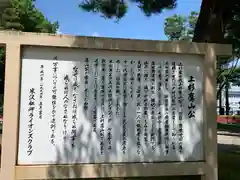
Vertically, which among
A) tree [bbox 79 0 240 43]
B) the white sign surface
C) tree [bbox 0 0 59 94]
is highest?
tree [bbox 0 0 59 94]

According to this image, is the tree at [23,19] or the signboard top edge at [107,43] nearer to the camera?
the signboard top edge at [107,43]

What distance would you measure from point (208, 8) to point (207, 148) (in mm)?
2932

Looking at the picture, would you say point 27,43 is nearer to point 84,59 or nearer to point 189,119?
point 84,59

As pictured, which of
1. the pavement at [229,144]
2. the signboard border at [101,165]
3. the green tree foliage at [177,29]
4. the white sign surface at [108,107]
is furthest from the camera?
the green tree foliage at [177,29]

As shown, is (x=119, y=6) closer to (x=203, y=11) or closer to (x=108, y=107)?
(x=203, y=11)

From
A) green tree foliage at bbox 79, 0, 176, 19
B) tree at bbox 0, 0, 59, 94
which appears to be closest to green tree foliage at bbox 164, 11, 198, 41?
tree at bbox 0, 0, 59, 94

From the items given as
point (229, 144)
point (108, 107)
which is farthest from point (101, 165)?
point (229, 144)

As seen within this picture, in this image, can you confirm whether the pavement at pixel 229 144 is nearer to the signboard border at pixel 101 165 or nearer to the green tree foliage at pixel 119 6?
the green tree foliage at pixel 119 6

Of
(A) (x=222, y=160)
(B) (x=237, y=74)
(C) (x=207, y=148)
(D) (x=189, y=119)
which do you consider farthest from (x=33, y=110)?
(B) (x=237, y=74)

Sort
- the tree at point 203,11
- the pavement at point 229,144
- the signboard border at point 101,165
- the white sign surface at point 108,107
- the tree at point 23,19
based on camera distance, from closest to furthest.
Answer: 1. the signboard border at point 101,165
2. the white sign surface at point 108,107
3. the tree at point 203,11
4. the pavement at point 229,144
5. the tree at point 23,19

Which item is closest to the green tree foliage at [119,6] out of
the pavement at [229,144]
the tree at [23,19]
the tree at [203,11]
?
the tree at [203,11]

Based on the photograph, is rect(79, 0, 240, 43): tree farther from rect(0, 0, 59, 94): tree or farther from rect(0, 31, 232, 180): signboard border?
rect(0, 0, 59, 94): tree

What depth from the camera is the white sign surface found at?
4.07 meters

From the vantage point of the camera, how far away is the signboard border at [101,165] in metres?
3.96
